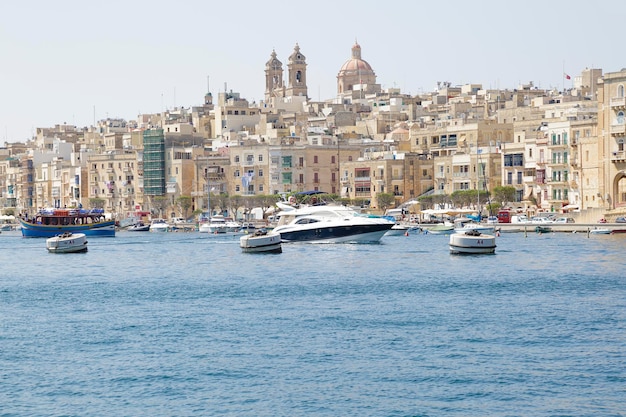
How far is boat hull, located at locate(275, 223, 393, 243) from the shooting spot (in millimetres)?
82500

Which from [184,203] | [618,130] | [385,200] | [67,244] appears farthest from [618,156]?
[184,203]

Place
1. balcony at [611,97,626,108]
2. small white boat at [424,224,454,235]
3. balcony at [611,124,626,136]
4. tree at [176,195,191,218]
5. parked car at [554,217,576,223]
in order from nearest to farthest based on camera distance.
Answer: balcony at [611,97,626,108]
balcony at [611,124,626,136]
parked car at [554,217,576,223]
small white boat at [424,224,454,235]
tree at [176,195,191,218]

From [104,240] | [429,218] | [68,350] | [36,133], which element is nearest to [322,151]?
[429,218]

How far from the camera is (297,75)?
18612cm

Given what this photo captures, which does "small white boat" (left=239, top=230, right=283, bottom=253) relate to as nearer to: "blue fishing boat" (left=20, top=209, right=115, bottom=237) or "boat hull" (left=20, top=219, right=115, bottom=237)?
"boat hull" (left=20, top=219, right=115, bottom=237)

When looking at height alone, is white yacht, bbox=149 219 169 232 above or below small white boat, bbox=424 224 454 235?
above

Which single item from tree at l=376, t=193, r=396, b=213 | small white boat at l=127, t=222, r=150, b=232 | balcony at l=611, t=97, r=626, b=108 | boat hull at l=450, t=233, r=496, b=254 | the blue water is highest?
balcony at l=611, t=97, r=626, b=108

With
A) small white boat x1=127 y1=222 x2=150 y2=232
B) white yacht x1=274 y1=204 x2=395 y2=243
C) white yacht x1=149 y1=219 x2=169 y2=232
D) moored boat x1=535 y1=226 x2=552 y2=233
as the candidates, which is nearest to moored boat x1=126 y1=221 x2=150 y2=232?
small white boat x1=127 y1=222 x2=150 y2=232

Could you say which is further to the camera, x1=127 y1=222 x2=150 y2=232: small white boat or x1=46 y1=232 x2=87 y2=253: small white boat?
x1=127 y1=222 x2=150 y2=232: small white boat

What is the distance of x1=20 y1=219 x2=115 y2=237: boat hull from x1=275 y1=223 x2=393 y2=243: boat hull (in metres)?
32.3

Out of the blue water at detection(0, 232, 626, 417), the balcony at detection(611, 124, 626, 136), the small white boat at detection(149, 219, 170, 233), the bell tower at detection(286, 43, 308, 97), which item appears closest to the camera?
the blue water at detection(0, 232, 626, 417)

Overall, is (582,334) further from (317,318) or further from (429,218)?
(429,218)

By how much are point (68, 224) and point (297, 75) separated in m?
77.4

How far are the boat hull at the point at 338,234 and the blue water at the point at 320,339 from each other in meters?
13.5
